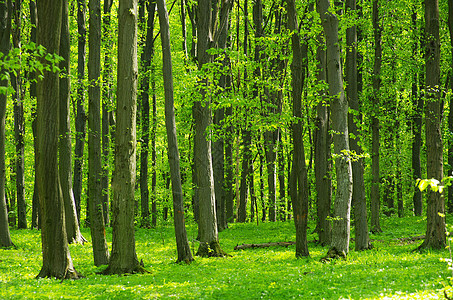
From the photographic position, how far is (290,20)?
1210 cm

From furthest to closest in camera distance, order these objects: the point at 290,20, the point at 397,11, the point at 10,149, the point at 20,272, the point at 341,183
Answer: the point at 10,149
the point at 397,11
the point at 290,20
the point at 341,183
the point at 20,272

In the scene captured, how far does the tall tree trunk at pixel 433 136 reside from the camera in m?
12.2

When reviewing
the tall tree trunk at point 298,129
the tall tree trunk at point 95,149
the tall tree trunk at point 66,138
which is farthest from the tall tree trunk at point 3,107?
the tall tree trunk at point 298,129

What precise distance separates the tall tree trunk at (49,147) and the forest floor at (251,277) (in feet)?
2.57

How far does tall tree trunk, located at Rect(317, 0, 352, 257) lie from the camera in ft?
36.9

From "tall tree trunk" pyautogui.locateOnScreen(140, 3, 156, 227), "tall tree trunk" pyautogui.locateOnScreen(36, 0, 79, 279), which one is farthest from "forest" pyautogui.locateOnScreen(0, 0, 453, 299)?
"tall tree trunk" pyautogui.locateOnScreen(140, 3, 156, 227)

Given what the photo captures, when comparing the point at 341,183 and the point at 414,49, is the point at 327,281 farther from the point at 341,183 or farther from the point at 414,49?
the point at 414,49

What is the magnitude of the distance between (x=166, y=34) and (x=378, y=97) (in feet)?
27.3

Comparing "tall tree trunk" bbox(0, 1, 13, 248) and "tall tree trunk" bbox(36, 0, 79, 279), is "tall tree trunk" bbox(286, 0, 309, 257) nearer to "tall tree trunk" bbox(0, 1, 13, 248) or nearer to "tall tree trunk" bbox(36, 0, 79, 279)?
"tall tree trunk" bbox(36, 0, 79, 279)

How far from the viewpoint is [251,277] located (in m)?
9.57

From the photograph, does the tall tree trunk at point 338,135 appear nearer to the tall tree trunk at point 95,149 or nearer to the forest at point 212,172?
the forest at point 212,172

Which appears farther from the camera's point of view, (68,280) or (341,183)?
(341,183)

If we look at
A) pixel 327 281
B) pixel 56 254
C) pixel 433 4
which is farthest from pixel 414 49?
pixel 56 254

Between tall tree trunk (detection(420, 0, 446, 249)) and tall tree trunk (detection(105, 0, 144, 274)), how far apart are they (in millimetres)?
8675
